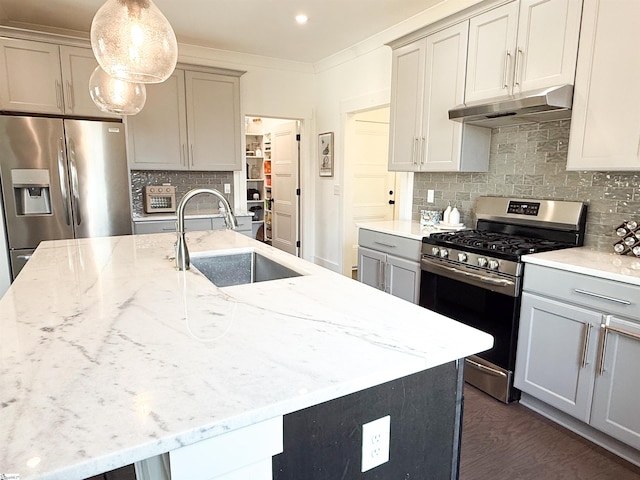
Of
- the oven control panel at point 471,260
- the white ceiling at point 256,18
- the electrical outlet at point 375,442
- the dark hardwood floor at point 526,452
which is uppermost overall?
the white ceiling at point 256,18

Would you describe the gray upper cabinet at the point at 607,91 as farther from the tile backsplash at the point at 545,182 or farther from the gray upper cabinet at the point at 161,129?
the gray upper cabinet at the point at 161,129

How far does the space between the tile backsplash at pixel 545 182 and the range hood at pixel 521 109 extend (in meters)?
0.12

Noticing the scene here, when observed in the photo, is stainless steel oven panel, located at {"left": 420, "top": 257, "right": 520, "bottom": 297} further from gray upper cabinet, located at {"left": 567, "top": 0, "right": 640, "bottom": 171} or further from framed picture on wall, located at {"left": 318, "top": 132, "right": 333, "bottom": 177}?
framed picture on wall, located at {"left": 318, "top": 132, "right": 333, "bottom": 177}

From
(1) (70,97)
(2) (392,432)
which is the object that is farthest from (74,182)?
(2) (392,432)

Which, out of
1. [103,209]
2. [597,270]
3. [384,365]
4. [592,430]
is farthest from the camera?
[103,209]

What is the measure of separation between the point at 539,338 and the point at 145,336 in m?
2.04

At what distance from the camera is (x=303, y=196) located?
18.0ft

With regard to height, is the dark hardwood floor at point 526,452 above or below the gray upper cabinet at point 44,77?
below

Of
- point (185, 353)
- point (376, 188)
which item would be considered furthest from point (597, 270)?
point (376, 188)

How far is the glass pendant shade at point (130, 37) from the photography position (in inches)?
53.3

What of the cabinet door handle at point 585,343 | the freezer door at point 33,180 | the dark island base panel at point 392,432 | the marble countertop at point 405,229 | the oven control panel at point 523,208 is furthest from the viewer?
the freezer door at point 33,180

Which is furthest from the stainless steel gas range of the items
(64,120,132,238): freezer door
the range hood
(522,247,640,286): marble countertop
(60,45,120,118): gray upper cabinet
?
(60,45,120,118): gray upper cabinet

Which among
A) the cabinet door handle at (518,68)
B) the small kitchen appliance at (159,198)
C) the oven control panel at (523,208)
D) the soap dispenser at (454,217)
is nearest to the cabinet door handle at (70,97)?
the small kitchen appliance at (159,198)

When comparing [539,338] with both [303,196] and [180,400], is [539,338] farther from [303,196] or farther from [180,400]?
[303,196]
